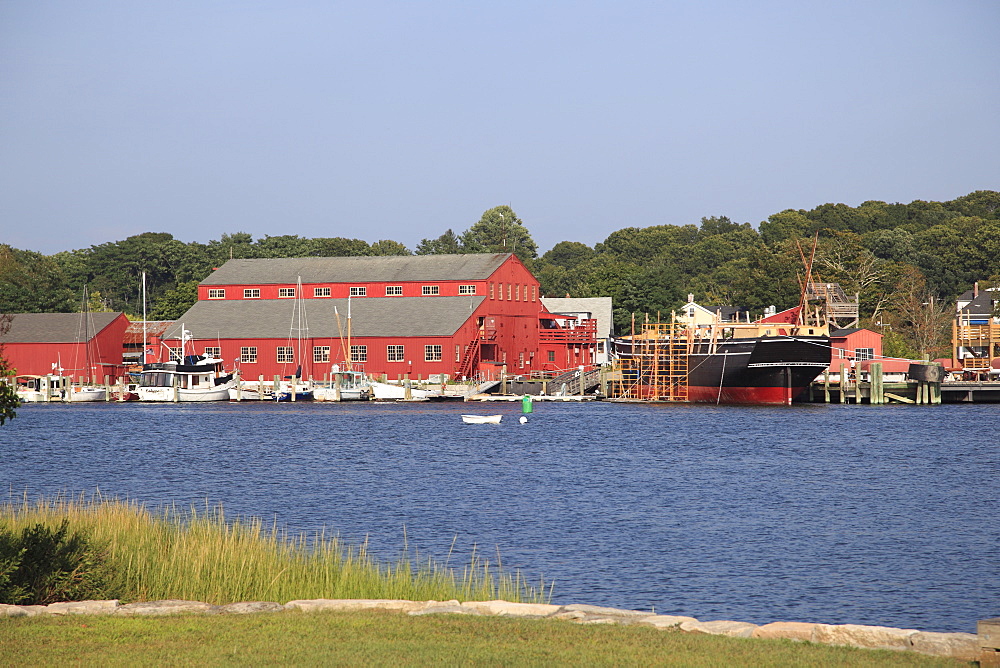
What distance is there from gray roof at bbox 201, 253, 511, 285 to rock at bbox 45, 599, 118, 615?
80293 mm

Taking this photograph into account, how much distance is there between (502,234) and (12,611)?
17640 cm

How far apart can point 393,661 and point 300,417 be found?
191 feet

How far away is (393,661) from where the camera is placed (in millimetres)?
12625

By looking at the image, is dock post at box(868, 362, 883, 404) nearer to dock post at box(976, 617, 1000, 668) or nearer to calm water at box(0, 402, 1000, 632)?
calm water at box(0, 402, 1000, 632)

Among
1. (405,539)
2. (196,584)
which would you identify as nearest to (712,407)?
(405,539)

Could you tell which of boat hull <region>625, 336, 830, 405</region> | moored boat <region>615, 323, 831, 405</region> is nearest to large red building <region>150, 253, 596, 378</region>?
moored boat <region>615, 323, 831, 405</region>

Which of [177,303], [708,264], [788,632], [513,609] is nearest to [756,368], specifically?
[513,609]

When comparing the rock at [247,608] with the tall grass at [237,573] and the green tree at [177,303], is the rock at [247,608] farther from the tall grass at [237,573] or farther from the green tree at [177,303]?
the green tree at [177,303]

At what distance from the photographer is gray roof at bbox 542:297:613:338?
120m

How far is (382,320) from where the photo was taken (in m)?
90.9

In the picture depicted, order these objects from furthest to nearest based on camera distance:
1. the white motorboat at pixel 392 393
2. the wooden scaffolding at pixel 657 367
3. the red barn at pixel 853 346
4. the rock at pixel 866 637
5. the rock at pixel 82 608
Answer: the red barn at pixel 853 346, the white motorboat at pixel 392 393, the wooden scaffolding at pixel 657 367, the rock at pixel 82 608, the rock at pixel 866 637

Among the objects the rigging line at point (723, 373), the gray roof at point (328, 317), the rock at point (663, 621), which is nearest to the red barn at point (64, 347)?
the gray roof at point (328, 317)

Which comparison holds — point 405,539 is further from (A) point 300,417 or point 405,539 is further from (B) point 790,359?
(B) point 790,359

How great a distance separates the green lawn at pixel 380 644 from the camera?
1273cm
